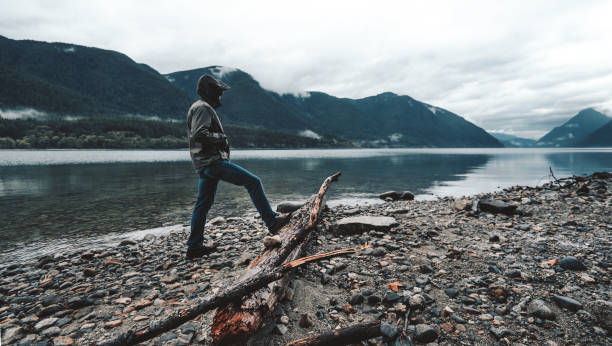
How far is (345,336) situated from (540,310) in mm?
2624

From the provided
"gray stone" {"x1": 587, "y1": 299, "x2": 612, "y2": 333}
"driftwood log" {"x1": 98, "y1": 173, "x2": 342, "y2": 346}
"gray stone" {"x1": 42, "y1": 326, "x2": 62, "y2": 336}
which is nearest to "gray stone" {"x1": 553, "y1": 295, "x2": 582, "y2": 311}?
"gray stone" {"x1": 587, "y1": 299, "x2": 612, "y2": 333}

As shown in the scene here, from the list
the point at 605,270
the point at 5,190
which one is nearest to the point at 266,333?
the point at 605,270

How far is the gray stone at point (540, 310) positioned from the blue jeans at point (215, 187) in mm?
4761

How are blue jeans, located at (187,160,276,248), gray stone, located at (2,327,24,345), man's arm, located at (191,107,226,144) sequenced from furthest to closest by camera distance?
blue jeans, located at (187,160,276,248) → man's arm, located at (191,107,226,144) → gray stone, located at (2,327,24,345)

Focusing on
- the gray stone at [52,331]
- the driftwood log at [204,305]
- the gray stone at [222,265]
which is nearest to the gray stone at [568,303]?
the driftwood log at [204,305]

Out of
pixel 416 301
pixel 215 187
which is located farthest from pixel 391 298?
pixel 215 187

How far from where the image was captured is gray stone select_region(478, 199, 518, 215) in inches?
348

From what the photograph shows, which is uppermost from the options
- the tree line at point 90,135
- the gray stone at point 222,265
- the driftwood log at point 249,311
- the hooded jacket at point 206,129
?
the tree line at point 90,135

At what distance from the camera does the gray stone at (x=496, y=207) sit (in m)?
8.84

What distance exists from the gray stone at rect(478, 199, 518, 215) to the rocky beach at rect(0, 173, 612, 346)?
122 centimetres

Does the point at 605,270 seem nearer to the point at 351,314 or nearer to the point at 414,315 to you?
the point at 414,315

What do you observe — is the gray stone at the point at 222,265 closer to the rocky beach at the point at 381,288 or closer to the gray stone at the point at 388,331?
the rocky beach at the point at 381,288

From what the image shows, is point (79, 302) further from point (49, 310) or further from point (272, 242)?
point (272, 242)

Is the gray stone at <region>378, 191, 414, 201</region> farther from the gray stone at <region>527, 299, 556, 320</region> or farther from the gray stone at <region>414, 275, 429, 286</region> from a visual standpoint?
the gray stone at <region>527, 299, 556, 320</region>
